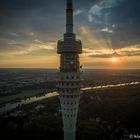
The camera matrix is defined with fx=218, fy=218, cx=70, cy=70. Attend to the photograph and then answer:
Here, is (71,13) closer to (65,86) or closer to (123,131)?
(65,86)

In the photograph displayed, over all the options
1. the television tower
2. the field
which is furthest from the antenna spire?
the field

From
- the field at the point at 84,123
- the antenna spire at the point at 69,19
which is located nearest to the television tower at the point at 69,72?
the antenna spire at the point at 69,19

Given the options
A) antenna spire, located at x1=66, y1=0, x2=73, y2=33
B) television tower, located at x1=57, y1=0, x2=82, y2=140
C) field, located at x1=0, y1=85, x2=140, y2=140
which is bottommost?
field, located at x1=0, y1=85, x2=140, y2=140

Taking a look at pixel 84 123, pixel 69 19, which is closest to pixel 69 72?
pixel 69 19

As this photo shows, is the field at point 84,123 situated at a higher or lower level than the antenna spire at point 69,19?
lower

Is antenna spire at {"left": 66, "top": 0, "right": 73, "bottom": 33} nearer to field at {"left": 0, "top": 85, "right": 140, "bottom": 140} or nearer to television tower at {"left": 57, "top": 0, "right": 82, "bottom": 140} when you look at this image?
television tower at {"left": 57, "top": 0, "right": 82, "bottom": 140}

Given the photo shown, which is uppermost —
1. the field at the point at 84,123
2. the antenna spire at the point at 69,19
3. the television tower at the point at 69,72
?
the antenna spire at the point at 69,19

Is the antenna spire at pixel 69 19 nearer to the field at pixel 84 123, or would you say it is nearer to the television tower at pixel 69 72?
the television tower at pixel 69 72

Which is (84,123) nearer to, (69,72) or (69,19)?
(69,72)

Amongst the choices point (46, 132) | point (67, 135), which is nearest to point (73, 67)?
point (67, 135)
